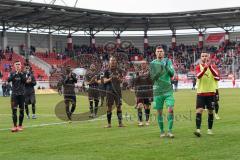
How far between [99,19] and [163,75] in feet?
189

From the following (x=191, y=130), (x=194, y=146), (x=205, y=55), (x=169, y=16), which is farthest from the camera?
(x=169, y=16)

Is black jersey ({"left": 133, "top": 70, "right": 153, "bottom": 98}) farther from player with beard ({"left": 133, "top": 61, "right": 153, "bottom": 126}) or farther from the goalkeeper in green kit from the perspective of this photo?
the goalkeeper in green kit

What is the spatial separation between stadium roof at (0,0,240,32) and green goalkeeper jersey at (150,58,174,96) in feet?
141

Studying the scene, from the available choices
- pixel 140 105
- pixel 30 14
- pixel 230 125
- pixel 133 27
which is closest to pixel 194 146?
pixel 230 125

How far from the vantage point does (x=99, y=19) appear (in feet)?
229

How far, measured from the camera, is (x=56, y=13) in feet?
202

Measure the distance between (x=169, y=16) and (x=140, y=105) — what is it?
5685 cm

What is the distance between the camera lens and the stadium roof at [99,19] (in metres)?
58.8

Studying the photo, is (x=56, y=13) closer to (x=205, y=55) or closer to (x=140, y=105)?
(x=140, y=105)

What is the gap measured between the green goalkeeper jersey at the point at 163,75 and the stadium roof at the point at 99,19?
42975 millimetres

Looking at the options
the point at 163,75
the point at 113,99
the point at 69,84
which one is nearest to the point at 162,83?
the point at 163,75

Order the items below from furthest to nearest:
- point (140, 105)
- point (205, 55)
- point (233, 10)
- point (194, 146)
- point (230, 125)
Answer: point (233, 10) → point (140, 105) → point (230, 125) → point (205, 55) → point (194, 146)

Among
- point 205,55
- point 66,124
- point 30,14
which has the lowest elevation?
point 66,124

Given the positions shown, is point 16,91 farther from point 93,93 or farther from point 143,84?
point 93,93
